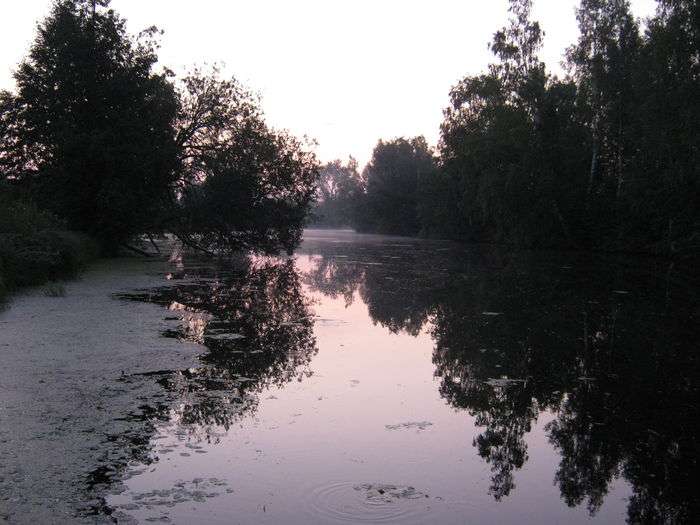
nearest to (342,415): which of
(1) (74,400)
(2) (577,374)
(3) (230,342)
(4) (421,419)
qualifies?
(4) (421,419)

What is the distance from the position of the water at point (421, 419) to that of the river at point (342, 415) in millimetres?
27

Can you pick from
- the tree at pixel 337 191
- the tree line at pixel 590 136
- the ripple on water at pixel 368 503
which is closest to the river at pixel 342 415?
the ripple on water at pixel 368 503

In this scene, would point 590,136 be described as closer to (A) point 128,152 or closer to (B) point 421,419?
(A) point 128,152

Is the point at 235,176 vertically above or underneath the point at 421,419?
above

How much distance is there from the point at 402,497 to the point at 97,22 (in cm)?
2644

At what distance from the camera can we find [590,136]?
4512 centimetres

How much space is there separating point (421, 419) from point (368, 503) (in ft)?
7.19

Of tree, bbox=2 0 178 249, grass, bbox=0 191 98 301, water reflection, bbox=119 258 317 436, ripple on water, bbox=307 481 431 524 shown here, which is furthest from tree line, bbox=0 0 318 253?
ripple on water, bbox=307 481 431 524

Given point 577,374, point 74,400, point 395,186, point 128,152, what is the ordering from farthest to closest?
point 395,186, point 128,152, point 577,374, point 74,400

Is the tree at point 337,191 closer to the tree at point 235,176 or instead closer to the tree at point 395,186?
the tree at point 395,186

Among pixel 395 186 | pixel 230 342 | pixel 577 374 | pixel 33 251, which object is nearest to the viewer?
pixel 577 374

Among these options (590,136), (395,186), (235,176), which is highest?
(590,136)

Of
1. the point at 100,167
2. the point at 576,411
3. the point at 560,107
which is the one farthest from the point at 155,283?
the point at 560,107

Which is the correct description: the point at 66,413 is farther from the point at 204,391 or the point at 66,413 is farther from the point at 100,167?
the point at 100,167
